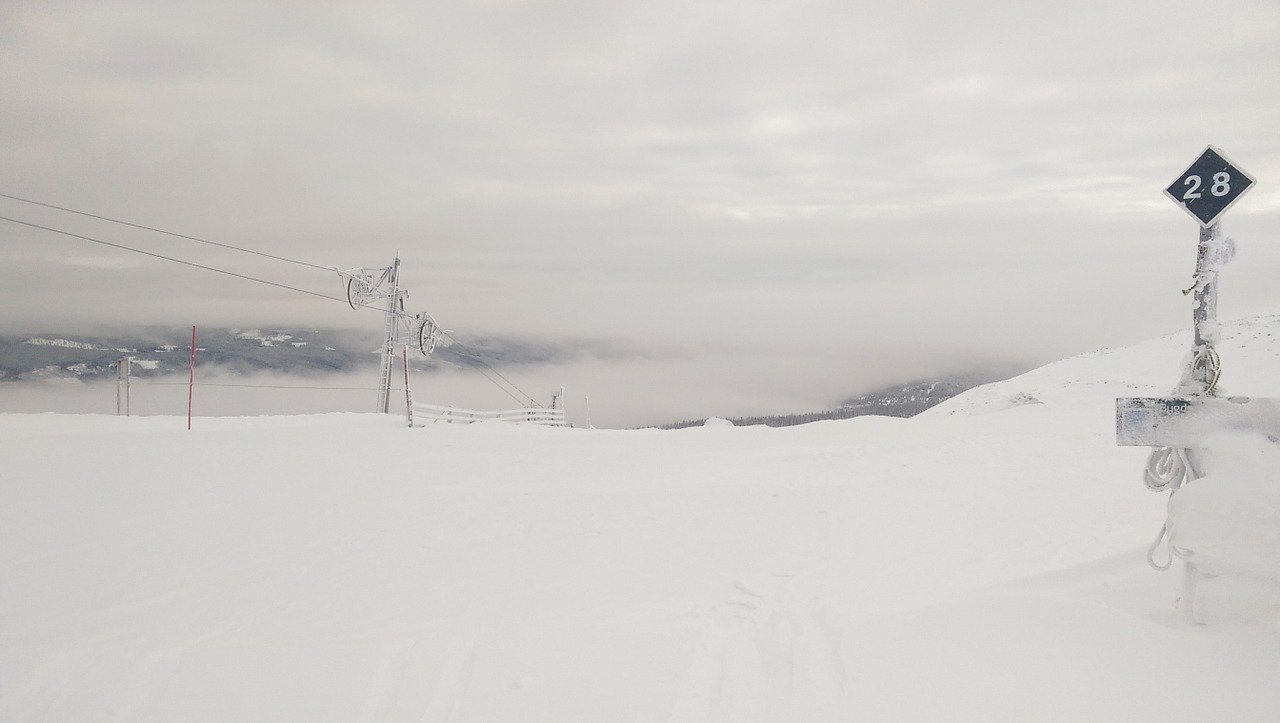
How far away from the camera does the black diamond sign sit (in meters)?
4.63

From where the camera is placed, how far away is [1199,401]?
435cm

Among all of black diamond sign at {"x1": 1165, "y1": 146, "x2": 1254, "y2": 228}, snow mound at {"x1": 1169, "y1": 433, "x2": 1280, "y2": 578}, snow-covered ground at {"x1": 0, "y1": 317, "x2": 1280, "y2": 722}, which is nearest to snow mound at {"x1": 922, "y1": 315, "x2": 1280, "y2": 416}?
Answer: snow-covered ground at {"x1": 0, "y1": 317, "x2": 1280, "y2": 722}

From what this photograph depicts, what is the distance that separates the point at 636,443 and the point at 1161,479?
14.5 meters

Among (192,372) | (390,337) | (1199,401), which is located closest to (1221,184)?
(1199,401)

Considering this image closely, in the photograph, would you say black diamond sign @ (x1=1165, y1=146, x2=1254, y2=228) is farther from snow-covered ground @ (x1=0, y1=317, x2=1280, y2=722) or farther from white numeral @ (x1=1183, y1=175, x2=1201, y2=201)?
snow-covered ground @ (x1=0, y1=317, x2=1280, y2=722)

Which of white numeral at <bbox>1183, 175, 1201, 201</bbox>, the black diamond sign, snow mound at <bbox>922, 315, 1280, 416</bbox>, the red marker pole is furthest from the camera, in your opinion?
snow mound at <bbox>922, 315, 1280, 416</bbox>

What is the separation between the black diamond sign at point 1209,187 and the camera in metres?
4.63

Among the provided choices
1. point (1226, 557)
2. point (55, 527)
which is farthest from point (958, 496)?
point (55, 527)

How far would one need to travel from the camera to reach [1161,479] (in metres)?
4.74

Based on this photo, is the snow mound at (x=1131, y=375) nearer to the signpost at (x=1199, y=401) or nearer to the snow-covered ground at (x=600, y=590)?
the snow-covered ground at (x=600, y=590)

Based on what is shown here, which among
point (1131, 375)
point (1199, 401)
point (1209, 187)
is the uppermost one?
point (1209, 187)

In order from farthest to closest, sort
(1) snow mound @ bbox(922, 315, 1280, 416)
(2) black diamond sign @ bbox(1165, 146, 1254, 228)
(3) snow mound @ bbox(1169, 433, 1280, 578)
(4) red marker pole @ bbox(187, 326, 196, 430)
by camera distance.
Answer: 1. (1) snow mound @ bbox(922, 315, 1280, 416)
2. (4) red marker pole @ bbox(187, 326, 196, 430)
3. (2) black diamond sign @ bbox(1165, 146, 1254, 228)
4. (3) snow mound @ bbox(1169, 433, 1280, 578)

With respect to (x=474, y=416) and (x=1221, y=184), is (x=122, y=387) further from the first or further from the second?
(x=1221, y=184)

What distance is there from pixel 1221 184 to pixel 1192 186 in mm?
160
